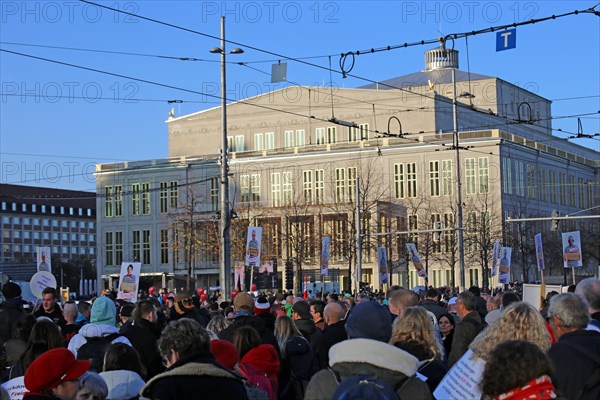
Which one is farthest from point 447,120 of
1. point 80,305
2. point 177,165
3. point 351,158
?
point 80,305

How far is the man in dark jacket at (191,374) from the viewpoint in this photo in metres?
6.38

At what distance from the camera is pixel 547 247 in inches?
3036

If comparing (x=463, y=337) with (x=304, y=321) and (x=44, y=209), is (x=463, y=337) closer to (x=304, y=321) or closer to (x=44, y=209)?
(x=304, y=321)

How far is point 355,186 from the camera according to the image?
76375 mm

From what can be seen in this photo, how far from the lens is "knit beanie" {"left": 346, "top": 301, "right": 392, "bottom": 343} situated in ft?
20.9

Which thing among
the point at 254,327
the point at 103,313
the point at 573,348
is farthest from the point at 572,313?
the point at 103,313

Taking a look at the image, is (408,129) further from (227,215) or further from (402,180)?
(227,215)

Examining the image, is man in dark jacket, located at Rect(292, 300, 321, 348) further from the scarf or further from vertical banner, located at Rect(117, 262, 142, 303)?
vertical banner, located at Rect(117, 262, 142, 303)

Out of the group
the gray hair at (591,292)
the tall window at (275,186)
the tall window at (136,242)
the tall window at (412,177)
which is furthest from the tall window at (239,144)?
the gray hair at (591,292)

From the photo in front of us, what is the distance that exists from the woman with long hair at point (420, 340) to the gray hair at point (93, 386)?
1886 mm

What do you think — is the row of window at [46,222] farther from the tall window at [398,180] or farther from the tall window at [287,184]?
the tall window at [398,180]

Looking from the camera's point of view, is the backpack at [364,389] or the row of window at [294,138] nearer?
the backpack at [364,389]

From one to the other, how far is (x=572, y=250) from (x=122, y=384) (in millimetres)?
26055

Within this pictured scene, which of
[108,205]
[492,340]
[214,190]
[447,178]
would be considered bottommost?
[492,340]
